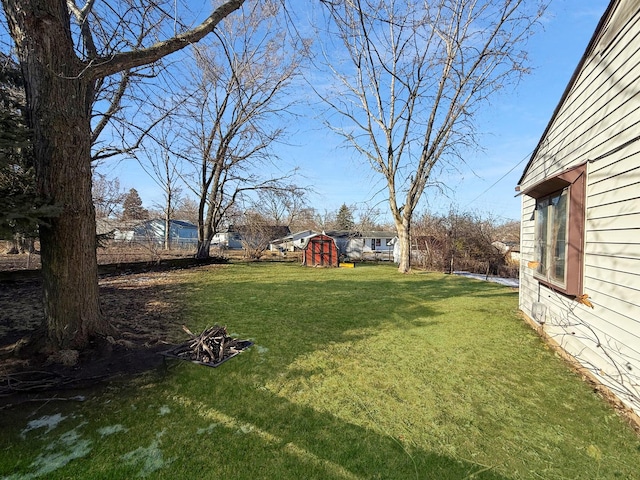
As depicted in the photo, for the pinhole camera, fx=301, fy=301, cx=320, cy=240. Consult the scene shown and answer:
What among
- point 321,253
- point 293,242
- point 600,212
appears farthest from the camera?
point 293,242

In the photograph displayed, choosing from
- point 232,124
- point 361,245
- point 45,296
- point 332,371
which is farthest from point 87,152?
point 361,245

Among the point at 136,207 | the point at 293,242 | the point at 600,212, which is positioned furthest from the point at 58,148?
the point at 136,207

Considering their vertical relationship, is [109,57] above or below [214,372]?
above

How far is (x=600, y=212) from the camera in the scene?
301cm

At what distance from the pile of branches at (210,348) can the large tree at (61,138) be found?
3.47 feet

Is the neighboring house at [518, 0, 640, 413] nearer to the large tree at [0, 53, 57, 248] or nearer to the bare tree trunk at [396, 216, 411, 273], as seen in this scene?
the large tree at [0, 53, 57, 248]

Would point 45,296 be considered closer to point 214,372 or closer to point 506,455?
point 214,372

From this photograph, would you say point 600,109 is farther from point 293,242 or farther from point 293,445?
point 293,242

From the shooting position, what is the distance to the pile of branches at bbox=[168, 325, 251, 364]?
11.1ft

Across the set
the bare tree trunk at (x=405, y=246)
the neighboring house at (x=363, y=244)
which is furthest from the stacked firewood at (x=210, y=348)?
the neighboring house at (x=363, y=244)

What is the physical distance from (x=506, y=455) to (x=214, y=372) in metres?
2.62

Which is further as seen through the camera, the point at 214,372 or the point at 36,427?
the point at 214,372

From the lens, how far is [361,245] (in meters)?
30.0

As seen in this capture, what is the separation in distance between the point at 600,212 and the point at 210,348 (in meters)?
4.40
